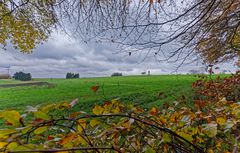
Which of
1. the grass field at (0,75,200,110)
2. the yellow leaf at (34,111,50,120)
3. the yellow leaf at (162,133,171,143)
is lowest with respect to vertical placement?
the grass field at (0,75,200,110)

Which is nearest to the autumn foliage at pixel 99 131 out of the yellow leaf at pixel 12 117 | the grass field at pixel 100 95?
the yellow leaf at pixel 12 117

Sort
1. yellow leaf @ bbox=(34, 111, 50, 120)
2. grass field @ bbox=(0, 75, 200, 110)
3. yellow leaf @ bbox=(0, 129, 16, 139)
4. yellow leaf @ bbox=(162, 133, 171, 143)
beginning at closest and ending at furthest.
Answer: yellow leaf @ bbox=(0, 129, 16, 139) → yellow leaf @ bbox=(34, 111, 50, 120) → yellow leaf @ bbox=(162, 133, 171, 143) → grass field @ bbox=(0, 75, 200, 110)

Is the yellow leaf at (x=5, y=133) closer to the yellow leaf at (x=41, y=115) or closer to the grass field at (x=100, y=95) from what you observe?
the yellow leaf at (x=41, y=115)

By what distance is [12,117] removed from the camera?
897 mm

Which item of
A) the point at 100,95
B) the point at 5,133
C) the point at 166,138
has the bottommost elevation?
the point at 100,95

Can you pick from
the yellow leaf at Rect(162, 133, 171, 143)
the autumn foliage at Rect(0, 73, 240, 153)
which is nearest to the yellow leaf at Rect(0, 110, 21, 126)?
the autumn foliage at Rect(0, 73, 240, 153)

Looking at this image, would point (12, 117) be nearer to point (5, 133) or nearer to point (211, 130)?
point (5, 133)

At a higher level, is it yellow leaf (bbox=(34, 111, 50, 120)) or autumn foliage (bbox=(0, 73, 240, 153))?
yellow leaf (bbox=(34, 111, 50, 120))

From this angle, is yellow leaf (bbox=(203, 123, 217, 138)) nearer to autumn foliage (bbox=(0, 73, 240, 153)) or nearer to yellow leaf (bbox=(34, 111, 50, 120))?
autumn foliage (bbox=(0, 73, 240, 153))

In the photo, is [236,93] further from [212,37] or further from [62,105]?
[62,105]

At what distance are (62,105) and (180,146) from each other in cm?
57

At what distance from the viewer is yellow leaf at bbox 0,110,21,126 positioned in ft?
2.88

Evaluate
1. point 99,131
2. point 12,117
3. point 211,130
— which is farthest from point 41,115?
point 211,130

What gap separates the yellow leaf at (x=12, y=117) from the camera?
88cm
